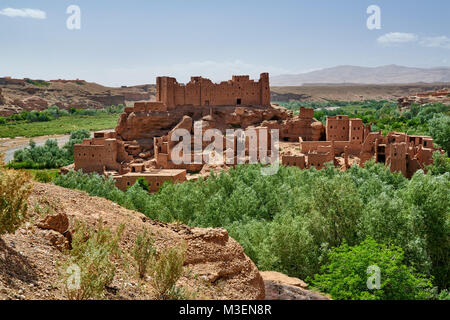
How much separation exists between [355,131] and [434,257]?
19673mm

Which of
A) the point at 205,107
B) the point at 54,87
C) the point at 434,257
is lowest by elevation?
the point at 434,257

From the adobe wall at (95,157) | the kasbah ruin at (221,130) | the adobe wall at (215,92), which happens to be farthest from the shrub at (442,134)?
the adobe wall at (95,157)

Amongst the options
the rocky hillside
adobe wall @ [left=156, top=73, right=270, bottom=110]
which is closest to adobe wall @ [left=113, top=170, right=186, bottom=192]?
adobe wall @ [left=156, top=73, right=270, bottom=110]

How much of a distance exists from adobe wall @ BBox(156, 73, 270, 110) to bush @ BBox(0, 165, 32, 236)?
3602 centimetres

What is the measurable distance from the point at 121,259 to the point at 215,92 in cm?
3732

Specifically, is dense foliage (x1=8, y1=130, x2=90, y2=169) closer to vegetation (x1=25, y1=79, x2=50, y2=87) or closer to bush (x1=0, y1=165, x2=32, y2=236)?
bush (x1=0, y1=165, x2=32, y2=236)

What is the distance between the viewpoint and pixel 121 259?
6824 millimetres

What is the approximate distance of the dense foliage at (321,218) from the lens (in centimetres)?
1457

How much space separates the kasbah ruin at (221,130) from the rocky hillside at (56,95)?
205ft

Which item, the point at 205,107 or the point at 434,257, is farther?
the point at 205,107

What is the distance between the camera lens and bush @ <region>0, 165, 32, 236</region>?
19.0 ft
